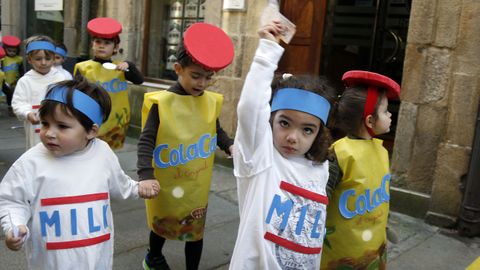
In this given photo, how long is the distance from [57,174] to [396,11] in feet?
19.4

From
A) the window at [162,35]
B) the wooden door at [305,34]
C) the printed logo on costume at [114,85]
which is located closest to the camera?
the printed logo on costume at [114,85]

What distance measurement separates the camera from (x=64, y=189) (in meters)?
1.87

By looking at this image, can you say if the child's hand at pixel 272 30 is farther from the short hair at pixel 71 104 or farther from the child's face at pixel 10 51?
the child's face at pixel 10 51

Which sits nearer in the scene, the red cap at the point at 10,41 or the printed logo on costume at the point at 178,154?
the printed logo on costume at the point at 178,154

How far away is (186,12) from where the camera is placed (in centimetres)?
712

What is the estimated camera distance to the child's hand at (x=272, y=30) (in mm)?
1588

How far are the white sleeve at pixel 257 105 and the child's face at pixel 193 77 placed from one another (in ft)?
3.12

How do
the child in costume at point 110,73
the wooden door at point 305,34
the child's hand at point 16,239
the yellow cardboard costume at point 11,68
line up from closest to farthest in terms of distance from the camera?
the child's hand at point 16,239, the child in costume at point 110,73, the wooden door at point 305,34, the yellow cardboard costume at point 11,68

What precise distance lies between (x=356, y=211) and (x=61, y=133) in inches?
52.0

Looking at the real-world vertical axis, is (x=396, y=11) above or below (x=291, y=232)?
above

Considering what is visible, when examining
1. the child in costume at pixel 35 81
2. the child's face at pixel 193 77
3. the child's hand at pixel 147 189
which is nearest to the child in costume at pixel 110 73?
the child in costume at pixel 35 81

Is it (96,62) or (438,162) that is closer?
(438,162)

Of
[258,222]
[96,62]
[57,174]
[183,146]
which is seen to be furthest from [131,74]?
[258,222]

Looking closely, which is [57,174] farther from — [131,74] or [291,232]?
[131,74]
